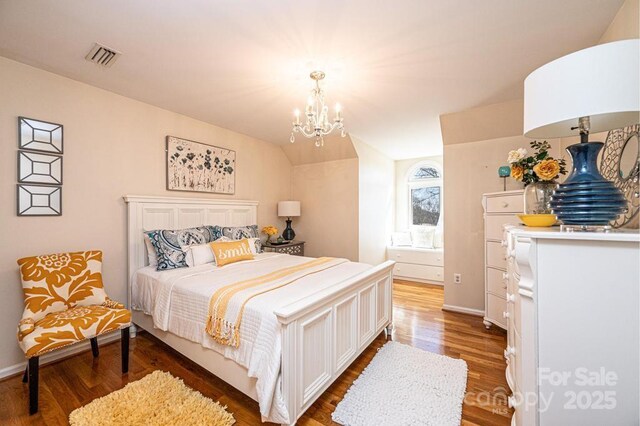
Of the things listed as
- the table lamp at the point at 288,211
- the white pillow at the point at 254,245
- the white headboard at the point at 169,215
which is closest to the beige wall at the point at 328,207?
the table lamp at the point at 288,211

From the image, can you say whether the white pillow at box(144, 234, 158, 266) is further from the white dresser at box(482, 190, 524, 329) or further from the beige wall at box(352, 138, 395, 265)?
the white dresser at box(482, 190, 524, 329)

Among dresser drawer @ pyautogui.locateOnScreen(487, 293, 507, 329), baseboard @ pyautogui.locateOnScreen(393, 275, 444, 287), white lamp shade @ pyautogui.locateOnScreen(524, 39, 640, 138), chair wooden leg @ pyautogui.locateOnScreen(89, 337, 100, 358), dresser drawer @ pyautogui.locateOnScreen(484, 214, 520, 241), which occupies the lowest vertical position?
baseboard @ pyautogui.locateOnScreen(393, 275, 444, 287)

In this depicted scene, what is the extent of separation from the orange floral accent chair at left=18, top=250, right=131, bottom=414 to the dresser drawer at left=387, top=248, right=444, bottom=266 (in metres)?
4.26

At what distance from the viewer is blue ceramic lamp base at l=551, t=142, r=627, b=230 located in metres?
0.98

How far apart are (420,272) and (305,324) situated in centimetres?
384

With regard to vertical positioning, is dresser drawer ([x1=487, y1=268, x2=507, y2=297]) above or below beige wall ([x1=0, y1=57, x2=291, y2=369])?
below

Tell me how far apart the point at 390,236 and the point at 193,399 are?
4.44 metres

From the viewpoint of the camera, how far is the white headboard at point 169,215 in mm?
2656

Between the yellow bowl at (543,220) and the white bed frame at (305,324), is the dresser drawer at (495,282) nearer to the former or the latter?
the white bed frame at (305,324)

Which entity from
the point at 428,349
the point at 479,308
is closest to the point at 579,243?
the point at 428,349

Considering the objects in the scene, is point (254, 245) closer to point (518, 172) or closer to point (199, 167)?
point (199, 167)

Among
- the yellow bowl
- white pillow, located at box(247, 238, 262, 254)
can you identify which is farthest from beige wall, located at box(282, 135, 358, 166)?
the yellow bowl

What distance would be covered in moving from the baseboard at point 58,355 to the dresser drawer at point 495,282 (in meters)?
3.91

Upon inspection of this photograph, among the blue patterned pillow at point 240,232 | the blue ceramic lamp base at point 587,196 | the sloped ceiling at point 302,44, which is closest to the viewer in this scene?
the blue ceramic lamp base at point 587,196
